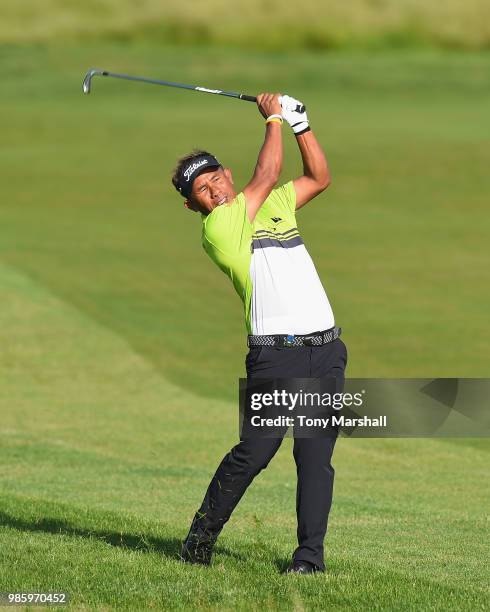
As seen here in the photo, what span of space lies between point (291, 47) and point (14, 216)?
4011cm

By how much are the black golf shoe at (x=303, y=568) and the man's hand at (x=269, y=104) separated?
2.51 meters

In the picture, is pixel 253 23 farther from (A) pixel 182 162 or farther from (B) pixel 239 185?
(A) pixel 182 162

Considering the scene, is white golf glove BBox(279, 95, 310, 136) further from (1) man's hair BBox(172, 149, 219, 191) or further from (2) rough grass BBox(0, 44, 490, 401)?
(2) rough grass BBox(0, 44, 490, 401)

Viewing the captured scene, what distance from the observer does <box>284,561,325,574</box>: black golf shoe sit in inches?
288

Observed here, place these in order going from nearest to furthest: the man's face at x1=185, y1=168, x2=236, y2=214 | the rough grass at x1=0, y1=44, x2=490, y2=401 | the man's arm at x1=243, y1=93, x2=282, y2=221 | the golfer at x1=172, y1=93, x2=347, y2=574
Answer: the man's arm at x1=243, y1=93, x2=282, y2=221 → the golfer at x1=172, y1=93, x2=347, y2=574 → the man's face at x1=185, y1=168, x2=236, y2=214 → the rough grass at x1=0, y1=44, x2=490, y2=401

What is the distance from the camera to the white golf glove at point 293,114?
7574mm

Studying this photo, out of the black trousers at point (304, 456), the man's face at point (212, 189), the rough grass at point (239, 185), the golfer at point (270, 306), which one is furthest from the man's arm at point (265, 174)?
the rough grass at point (239, 185)

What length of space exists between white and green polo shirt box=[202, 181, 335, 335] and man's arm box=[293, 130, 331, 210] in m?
0.38

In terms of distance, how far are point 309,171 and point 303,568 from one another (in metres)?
2.27

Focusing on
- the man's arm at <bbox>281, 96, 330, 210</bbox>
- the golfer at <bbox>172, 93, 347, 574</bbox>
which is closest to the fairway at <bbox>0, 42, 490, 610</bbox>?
the golfer at <bbox>172, 93, 347, 574</bbox>

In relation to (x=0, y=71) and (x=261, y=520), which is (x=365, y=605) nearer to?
(x=261, y=520)

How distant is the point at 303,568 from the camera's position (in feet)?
24.0

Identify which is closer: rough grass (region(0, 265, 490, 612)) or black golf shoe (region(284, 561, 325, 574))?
rough grass (region(0, 265, 490, 612))

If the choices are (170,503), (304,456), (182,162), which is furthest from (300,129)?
(170,503)
